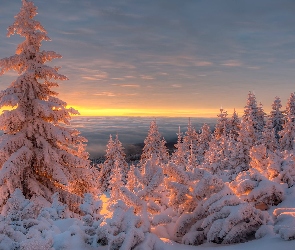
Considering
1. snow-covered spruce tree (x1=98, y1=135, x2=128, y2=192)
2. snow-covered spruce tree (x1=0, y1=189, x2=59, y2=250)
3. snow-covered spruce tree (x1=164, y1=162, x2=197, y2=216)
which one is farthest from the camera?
snow-covered spruce tree (x1=98, y1=135, x2=128, y2=192)

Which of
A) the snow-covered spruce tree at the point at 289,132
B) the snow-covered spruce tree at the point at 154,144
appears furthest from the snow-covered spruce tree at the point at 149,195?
the snow-covered spruce tree at the point at 154,144

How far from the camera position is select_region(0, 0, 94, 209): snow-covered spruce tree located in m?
12.4

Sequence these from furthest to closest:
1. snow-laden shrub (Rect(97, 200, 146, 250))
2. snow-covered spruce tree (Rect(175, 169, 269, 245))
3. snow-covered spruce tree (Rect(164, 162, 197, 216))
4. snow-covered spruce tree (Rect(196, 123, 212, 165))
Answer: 1. snow-covered spruce tree (Rect(196, 123, 212, 165))
2. snow-covered spruce tree (Rect(164, 162, 197, 216))
3. snow-covered spruce tree (Rect(175, 169, 269, 245))
4. snow-laden shrub (Rect(97, 200, 146, 250))

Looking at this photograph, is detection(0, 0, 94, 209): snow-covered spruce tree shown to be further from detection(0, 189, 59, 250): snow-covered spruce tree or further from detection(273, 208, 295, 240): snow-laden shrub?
detection(273, 208, 295, 240): snow-laden shrub

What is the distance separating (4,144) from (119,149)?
113 ft

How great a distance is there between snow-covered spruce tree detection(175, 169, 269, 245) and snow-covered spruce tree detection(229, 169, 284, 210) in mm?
1305

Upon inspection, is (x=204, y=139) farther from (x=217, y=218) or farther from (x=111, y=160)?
(x=217, y=218)

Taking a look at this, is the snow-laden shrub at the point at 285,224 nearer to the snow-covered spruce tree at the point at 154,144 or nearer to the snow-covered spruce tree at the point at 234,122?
the snow-covered spruce tree at the point at 154,144

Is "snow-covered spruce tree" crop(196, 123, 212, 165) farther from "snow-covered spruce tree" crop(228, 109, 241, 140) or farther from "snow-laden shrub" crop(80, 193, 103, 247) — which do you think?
"snow-laden shrub" crop(80, 193, 103, 247)

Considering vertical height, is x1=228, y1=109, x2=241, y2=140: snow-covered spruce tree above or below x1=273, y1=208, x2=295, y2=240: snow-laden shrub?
above

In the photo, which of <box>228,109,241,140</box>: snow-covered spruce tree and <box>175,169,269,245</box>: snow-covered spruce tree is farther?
<box>228,109,241,140</box>: snow-covered spruce tree

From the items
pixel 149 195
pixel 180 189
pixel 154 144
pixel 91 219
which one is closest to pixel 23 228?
pixel 91 219

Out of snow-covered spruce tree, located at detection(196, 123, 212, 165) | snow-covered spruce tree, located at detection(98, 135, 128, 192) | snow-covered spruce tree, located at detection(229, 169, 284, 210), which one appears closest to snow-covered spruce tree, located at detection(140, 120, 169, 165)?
snow-covered spruce tree, located at detection(98, 135, 128, 192)

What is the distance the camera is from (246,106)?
44.3 meters
